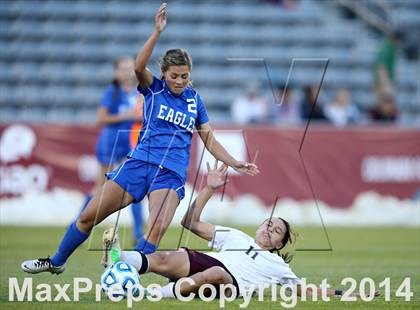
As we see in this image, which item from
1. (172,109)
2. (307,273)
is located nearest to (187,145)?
(172,109)

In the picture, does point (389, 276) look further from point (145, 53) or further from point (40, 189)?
point (40, 189)

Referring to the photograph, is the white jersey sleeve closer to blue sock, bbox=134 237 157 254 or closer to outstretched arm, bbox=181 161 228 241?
outstretched arm, bbox=181 161 228 241

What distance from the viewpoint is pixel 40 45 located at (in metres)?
21.8

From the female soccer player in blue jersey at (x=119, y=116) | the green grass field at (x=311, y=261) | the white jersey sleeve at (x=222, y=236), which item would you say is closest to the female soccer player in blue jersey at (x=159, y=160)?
the white jersey sleeve at (x=222, y=236)

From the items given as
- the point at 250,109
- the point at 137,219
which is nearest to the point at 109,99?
the point at 137,219

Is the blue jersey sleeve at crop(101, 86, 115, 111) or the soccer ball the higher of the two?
the blue jersey sleeve at crop(101, 86, 115, 111)

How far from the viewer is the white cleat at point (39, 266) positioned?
28.7 ft

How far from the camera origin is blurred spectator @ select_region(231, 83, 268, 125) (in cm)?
1898

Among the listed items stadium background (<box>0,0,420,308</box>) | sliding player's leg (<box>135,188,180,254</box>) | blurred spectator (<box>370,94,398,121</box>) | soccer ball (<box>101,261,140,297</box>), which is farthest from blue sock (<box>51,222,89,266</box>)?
blurred spectator (<box>370,94,398,121</box>)

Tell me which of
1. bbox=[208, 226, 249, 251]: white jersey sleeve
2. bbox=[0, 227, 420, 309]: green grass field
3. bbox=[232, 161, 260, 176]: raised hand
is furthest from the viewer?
bbox=[208, 226, 249, 251]: white jersey sleeve

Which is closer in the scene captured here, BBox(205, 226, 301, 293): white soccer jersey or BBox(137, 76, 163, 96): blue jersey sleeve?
BBox(205, 226, 301, 293): white soccer jersey

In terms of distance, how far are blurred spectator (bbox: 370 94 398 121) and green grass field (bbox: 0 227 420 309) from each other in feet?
9.40

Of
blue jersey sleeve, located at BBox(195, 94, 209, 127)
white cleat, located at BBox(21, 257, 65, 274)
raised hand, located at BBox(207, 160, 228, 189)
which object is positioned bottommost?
white cleat, located at BBox(21, 257, 65, 274)

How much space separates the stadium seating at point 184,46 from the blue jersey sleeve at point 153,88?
12285mm
